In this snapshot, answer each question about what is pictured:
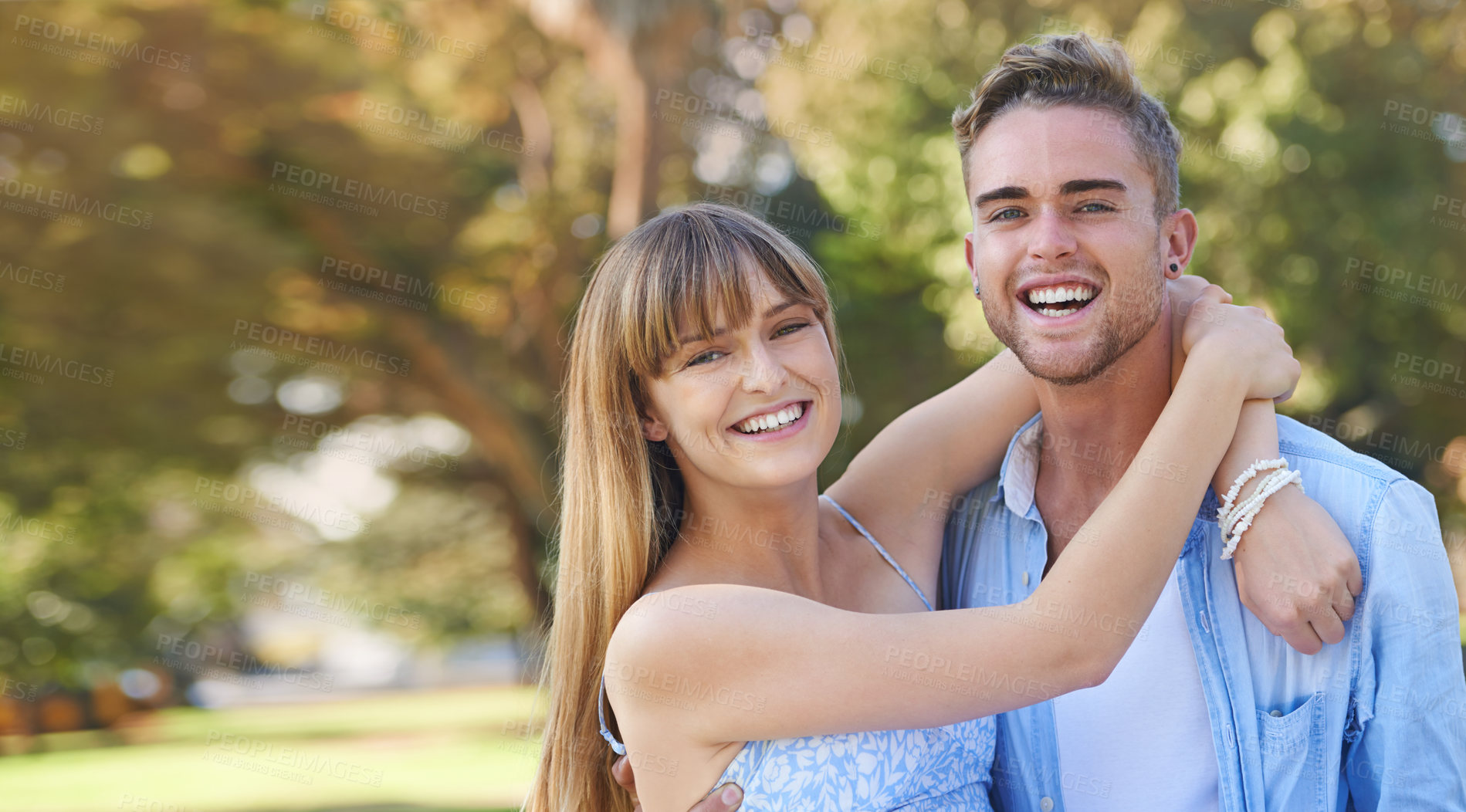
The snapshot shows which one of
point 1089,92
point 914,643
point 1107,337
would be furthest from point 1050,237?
point 914,643

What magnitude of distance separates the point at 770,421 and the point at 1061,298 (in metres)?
0.73

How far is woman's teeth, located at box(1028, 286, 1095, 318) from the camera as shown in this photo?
2.56 meters

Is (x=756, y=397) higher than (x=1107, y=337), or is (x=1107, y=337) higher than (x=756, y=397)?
(x=1107, y=337)

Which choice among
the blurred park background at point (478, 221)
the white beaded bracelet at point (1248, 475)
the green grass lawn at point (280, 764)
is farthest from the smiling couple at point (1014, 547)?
the blurred park background at point (478, 221)

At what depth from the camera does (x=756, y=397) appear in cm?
247

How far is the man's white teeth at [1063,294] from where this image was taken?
2.56m

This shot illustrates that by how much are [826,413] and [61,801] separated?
41.2ft

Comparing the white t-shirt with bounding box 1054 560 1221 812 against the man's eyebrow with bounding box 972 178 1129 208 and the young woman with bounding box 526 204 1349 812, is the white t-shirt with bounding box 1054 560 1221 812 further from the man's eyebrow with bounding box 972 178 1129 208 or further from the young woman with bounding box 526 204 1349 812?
the man's eyebrow with bounding box 972 178 1129 208

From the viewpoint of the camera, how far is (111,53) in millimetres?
11445

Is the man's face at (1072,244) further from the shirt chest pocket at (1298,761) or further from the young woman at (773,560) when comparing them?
the shirt chest pocket at (1298,761)

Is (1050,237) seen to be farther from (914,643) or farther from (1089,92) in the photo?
Answer: (914,643)

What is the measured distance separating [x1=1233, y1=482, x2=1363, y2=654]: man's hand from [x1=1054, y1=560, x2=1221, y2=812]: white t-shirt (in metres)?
0.25

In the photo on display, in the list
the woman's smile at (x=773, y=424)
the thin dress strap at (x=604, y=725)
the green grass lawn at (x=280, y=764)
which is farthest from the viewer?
the green grass lawn at (x=280, y=764)

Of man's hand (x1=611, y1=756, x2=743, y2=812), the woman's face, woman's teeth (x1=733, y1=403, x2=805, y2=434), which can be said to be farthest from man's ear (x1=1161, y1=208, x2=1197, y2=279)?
man's hand (x1=611, y1=756, x2=743, y2=812)
